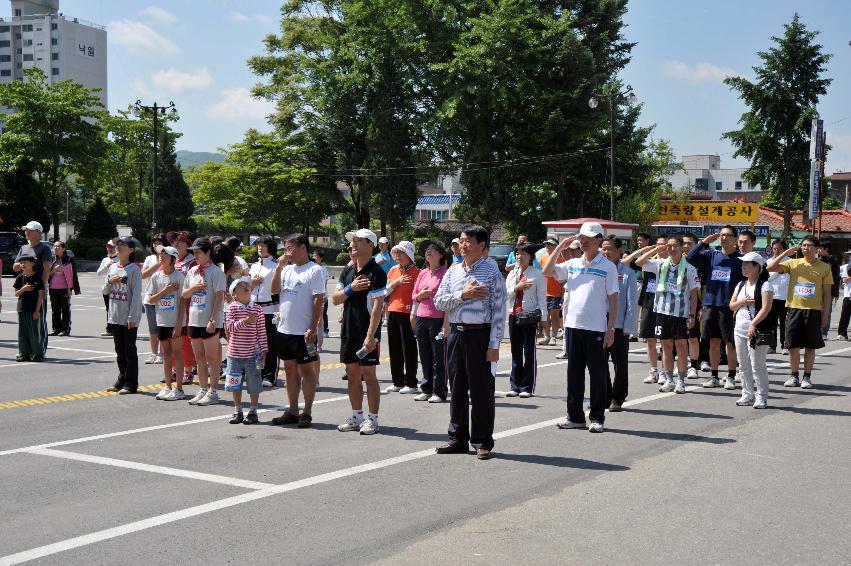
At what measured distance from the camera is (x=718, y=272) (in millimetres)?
12305

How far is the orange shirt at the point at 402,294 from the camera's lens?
11539mm

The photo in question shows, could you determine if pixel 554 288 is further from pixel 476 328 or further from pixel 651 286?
pixel 476 328

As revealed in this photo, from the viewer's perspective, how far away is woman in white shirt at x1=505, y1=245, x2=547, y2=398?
11.2m

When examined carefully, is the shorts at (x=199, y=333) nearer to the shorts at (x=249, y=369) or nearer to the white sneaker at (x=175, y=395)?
the white sneaker at (x=175, y=395)

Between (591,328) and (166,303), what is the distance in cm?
502

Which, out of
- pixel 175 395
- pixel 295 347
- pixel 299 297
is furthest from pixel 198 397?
pixel 299 297

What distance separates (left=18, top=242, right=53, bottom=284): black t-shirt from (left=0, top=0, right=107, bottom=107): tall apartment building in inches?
5444

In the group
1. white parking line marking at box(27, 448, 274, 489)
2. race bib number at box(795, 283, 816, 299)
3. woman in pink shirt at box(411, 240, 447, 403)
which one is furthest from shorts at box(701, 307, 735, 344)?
white parking line marking at box(27, 448, 274, 489)

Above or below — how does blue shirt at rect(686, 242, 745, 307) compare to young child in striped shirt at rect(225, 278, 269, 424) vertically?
above

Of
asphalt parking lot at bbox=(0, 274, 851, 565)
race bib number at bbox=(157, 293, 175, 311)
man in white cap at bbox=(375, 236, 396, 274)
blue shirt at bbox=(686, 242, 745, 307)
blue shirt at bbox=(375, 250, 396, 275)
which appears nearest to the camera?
asphalt parking lot at bbox=(0, 274, 851, 565)

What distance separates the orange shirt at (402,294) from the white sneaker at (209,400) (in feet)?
8.24

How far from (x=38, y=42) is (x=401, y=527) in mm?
154497

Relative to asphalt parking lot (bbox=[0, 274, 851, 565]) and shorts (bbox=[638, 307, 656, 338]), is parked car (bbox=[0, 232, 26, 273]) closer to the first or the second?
asphalt parking lot (bbox=[0, 274, 851, 565])

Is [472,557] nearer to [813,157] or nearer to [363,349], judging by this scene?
[363,349]
